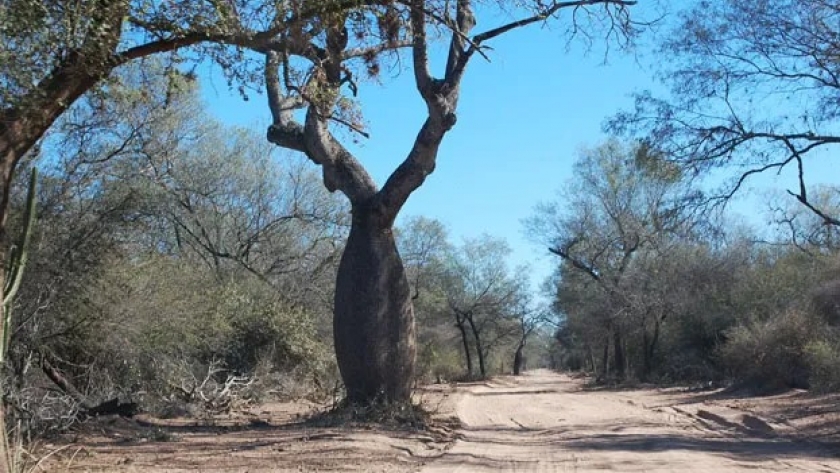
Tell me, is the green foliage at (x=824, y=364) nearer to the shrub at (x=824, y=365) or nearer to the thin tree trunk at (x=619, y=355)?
the shrub at (x=824, y=365)

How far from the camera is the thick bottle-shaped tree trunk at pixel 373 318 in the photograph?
45.6ft

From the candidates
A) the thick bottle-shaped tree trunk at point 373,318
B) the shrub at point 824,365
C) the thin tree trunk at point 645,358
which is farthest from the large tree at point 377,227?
the thin tree trunk at point 645,358

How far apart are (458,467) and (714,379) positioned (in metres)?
20.3

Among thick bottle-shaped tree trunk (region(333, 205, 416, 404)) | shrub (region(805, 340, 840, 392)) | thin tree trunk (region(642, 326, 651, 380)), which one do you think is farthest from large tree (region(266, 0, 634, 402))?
thin tree trunk (region(642, 326, 651, 380))

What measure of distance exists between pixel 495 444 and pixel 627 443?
1.84 m

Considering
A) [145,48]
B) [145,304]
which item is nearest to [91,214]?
[145,304]

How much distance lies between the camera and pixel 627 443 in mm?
11781

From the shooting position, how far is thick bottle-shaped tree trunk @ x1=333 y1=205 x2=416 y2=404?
45.6 ft

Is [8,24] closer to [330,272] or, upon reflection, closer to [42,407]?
[42,407]

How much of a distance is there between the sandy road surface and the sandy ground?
18 millimetres

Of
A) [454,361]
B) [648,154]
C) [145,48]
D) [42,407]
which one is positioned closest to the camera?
[145,48]

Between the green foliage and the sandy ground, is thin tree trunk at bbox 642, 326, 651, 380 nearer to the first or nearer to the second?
the green foliage

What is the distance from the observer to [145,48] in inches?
313

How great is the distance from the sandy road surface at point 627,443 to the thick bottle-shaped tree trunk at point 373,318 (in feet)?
5.37
